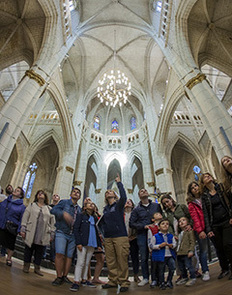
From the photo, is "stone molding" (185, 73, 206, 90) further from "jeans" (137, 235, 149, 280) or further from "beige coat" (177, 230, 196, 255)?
"jeans" (137, 235, 149, 280)

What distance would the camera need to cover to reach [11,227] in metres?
3.74

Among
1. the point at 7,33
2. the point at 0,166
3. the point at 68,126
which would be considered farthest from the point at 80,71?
the point at 0,166

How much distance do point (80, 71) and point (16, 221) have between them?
60.2 ft

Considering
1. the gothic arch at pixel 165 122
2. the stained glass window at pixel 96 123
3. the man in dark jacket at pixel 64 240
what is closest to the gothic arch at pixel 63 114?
the gothic arch at pixel 165 122

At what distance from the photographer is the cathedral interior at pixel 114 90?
27.4 feet

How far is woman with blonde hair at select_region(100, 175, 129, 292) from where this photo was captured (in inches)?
112

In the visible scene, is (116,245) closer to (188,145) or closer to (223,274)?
(223,274)

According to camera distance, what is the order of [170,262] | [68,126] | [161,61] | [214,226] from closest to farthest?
[214,226], [170,262], [68,126], [161,61]

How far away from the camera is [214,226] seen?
8.95ft

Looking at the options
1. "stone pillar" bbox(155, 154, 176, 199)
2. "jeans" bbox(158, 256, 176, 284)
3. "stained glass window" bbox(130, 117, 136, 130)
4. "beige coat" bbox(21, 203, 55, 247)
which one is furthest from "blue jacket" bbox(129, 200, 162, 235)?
"stained glass window" bbox(130, 117, 136, 130)

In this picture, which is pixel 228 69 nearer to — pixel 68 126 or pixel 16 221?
pixel 68 126

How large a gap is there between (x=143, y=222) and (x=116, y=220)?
636 mm

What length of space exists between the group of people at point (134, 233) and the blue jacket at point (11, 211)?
0.02m

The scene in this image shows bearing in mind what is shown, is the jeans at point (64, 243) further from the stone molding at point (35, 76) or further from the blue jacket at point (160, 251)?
the stone molding at point (35, 76)
